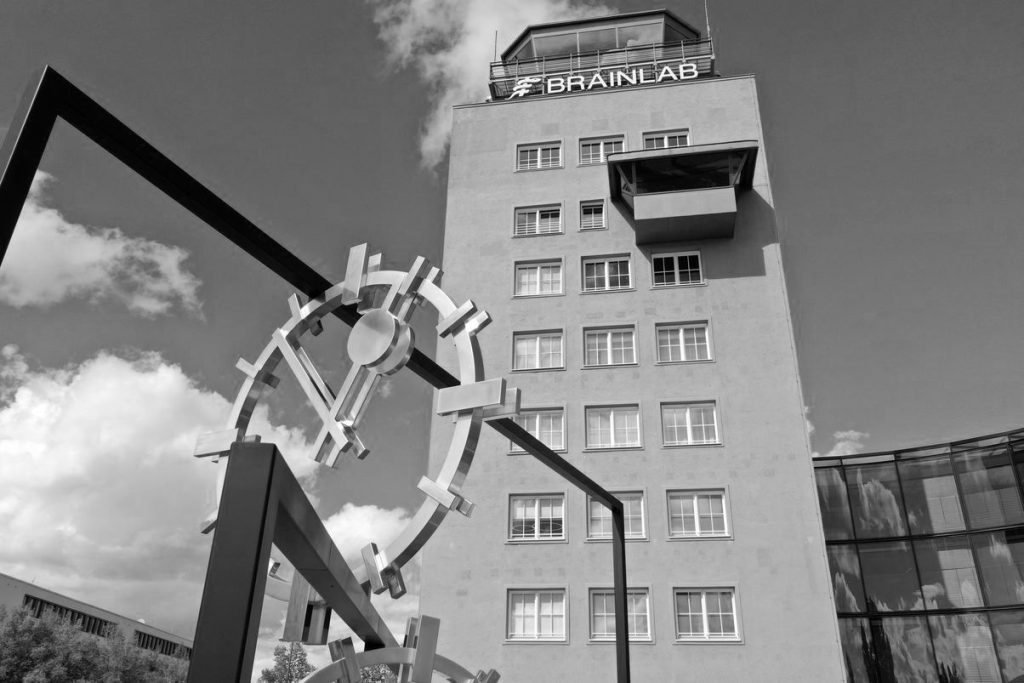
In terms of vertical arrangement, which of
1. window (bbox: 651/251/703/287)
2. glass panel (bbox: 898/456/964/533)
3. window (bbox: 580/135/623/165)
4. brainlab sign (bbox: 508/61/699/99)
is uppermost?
brainlab sign (bbox: 508/61/699/99)

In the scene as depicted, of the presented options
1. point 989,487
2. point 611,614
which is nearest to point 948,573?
point 989,487

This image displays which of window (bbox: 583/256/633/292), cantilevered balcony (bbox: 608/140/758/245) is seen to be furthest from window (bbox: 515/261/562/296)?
cantilevered balcony (bbox: 608/140/758/245)

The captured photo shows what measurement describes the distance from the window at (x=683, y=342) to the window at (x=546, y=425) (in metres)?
5.75

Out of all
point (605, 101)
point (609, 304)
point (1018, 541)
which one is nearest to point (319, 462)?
point (609, 304)

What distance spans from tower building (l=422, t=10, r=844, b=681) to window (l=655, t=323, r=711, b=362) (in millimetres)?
110

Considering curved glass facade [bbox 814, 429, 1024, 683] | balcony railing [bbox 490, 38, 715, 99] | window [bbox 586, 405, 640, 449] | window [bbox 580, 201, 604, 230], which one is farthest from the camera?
balcony railing [bbox 490, 38, 715, 99]

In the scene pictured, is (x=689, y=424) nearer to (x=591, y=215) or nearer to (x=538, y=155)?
(x=591, y=215)

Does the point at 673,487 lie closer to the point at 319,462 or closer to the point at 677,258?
the point at 677,258

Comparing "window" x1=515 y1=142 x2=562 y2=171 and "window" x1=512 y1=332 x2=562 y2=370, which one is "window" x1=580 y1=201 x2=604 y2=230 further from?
"window" x1=512 y1=332 x2=562 y2=370

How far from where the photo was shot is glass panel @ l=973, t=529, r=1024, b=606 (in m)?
40.2

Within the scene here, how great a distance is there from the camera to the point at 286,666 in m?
80.8

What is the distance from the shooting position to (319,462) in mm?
7473

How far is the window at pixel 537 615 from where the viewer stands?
33.0m

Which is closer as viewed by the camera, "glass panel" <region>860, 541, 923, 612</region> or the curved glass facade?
the curved glass facade
